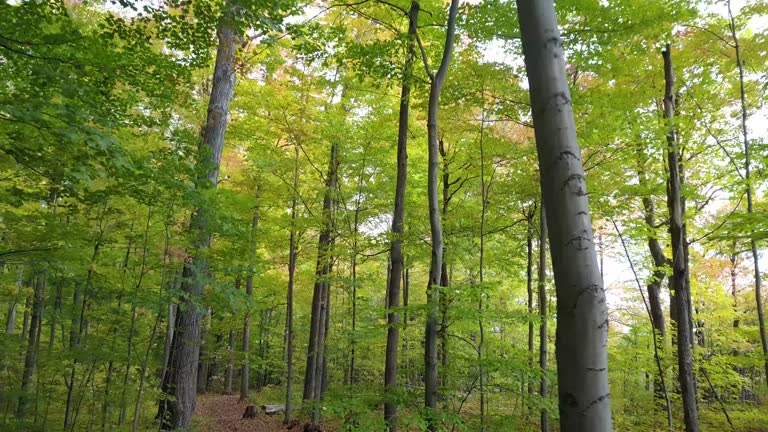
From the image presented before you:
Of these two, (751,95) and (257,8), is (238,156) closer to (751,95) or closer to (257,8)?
(257,8)

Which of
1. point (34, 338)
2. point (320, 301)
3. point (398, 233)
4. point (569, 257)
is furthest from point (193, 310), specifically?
point (569, 257)

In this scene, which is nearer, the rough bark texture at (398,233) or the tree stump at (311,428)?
the rough bark texture at (398,233)

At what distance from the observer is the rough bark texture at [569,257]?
1.30 meters

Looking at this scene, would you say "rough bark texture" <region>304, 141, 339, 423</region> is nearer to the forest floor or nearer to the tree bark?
the tree bark

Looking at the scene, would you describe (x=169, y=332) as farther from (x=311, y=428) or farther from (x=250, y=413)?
(x=250, y=413)

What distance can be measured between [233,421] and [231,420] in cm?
21

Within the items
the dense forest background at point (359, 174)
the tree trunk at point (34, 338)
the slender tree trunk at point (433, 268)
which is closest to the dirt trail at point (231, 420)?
the dense forest background at point (359, 174)

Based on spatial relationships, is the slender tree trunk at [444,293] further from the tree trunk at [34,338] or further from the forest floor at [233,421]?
the tree trunk at [34,338]

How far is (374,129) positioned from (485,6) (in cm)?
382

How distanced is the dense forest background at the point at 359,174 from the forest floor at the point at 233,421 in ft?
2.96

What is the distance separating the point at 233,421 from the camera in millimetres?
10680

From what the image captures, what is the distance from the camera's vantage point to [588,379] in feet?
4.27

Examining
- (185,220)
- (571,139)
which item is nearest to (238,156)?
(185,220)

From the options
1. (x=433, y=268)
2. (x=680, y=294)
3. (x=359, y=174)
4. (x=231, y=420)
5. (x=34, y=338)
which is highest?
(x=359, y=174)
